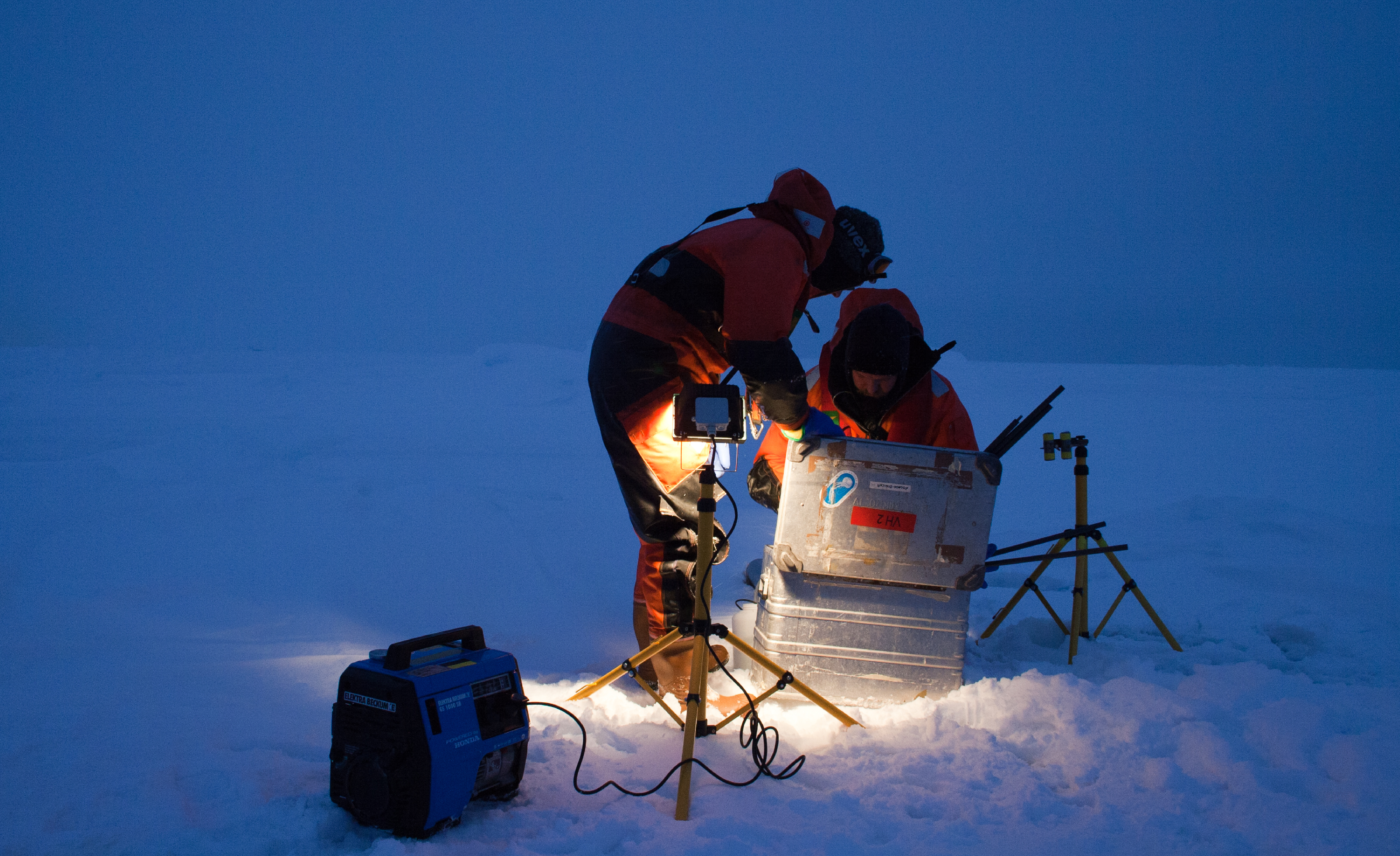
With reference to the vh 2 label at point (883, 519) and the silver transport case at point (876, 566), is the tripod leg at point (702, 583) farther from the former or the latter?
the vh 2 label at point (883, 519)

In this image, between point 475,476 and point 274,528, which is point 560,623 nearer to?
point 274,528

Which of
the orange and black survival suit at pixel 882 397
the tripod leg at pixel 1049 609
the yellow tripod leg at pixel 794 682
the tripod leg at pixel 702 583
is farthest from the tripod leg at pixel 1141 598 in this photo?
the tripod leg at pixel 702 583

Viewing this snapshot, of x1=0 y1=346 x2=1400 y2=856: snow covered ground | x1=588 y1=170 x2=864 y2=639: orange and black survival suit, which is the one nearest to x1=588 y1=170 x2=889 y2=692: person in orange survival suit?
x1=588 y1=170 x2=864 y2=639: orange and black survival suit

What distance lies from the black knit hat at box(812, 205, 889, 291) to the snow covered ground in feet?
4.53

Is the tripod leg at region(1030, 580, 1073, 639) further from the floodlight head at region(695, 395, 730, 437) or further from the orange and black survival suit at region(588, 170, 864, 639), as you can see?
the floodlight head at region(695, 395, 730, 437)

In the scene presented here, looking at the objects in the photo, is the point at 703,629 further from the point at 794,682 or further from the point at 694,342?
the point at 694,342

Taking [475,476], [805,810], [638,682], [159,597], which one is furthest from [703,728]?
[475,476]

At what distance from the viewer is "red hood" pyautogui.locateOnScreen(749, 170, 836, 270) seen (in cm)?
226

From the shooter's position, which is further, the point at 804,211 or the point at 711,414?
the point at 804,211

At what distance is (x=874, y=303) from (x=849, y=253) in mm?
1105

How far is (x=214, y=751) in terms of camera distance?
5.86 feet

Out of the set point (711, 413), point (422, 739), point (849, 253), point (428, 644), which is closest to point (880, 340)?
point (849, 253)

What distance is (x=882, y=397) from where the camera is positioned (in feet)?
9.46

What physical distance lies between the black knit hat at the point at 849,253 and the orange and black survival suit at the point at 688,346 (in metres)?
0.04
